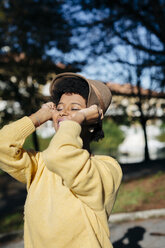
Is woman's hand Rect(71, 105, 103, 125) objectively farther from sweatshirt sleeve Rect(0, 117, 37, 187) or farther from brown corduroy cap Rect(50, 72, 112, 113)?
sweatshirt sleeve Rect(0, 117, 37, 187)

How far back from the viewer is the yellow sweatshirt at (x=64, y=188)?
1.41m

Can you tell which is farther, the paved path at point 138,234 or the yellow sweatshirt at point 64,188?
the paved path at point 138,234

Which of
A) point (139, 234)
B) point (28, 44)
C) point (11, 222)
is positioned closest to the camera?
point (139, 234)

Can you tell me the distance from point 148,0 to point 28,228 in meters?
7.18

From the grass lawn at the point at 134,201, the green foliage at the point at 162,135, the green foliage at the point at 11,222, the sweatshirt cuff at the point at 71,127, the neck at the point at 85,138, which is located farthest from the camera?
the green foliage at the point at 162,135

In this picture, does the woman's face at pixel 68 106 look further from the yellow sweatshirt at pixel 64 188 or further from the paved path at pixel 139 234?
the paved path at pixel 139 234

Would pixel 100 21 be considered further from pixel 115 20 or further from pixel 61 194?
pixel 61 194

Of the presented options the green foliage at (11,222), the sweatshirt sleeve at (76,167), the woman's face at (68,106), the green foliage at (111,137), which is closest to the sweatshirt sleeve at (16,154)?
the woman's face at (68,106)

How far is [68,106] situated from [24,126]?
353 mm

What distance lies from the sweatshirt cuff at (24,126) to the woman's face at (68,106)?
184mm

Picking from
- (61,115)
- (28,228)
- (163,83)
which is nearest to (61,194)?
(28,228)

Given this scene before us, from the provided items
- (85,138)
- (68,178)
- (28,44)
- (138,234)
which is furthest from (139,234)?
(28,44)

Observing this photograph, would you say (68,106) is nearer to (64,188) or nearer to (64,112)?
(64,112)

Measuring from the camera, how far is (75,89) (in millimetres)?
1994
